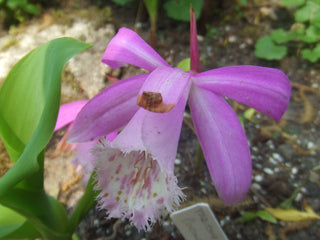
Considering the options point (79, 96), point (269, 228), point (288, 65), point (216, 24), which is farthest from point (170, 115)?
point (216, 24)

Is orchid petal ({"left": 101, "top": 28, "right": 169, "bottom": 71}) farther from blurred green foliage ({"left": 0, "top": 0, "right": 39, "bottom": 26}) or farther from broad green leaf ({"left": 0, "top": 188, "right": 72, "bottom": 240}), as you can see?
blurred green foliage ({"left": 0, "top": 0, "right": 39, "bottom": 26})

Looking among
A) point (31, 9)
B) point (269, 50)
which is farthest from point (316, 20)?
point (31, 9)

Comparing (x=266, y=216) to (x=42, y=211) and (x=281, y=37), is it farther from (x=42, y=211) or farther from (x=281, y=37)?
(x=281, y=37)

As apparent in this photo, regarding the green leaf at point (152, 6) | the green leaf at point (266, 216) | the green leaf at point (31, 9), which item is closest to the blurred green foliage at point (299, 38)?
the green leaf at point (152, 6)

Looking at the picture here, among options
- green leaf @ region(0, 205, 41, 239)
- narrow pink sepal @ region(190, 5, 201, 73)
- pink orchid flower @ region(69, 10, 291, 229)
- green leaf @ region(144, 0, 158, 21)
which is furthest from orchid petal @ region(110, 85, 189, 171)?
green leaf @ region(144, 0, 158, 21)

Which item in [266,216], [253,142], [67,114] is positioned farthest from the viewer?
[253,142]

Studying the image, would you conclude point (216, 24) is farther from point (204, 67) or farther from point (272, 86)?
point (272, 86)
